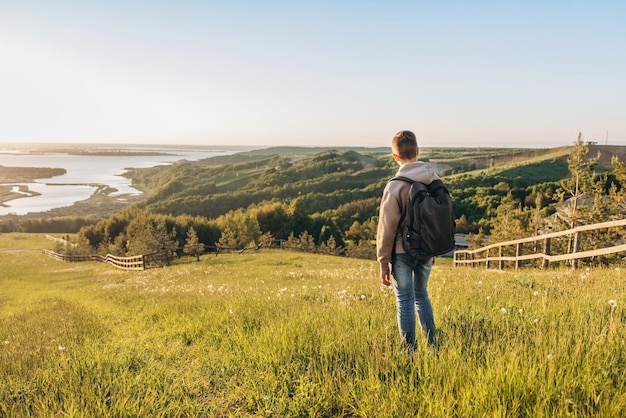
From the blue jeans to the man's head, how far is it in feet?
3.69

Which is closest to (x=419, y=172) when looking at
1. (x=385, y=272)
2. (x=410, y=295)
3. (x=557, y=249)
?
(x=385, y=272)

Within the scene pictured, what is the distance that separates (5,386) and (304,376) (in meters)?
3.41

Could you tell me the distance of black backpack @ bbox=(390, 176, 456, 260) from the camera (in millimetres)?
3689

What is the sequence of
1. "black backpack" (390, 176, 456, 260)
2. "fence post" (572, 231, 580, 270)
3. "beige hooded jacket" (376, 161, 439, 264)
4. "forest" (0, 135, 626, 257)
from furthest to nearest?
1. "forest" (0, 135, 626, 257)
2. "fence post" (572, 231, 580, 270)
3. "beige hooded jacket" (376, 161, 439, 264)
4. "black backpack" (390, 176, 456, 260)

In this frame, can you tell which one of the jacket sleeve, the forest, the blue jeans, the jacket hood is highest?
the jacket hood

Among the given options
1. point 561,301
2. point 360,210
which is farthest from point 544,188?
point 561,301

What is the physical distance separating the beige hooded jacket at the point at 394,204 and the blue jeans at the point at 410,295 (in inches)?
8.7

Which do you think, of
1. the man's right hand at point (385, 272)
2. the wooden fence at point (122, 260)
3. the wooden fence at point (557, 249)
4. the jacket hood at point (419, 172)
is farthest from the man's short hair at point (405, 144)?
the wooden fence at point (122, 260)

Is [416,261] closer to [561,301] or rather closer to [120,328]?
[561,301]

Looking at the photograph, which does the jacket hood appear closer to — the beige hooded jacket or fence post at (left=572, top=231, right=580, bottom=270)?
the beige hooded jacket

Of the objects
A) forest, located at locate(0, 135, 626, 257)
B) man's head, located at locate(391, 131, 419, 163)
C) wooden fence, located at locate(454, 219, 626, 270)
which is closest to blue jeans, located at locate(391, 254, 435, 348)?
man's head, located at locate(391, 131, 419, 163)

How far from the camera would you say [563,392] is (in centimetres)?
254

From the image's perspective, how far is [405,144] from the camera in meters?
4.01

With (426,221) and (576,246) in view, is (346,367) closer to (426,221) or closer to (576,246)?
(426,221)
